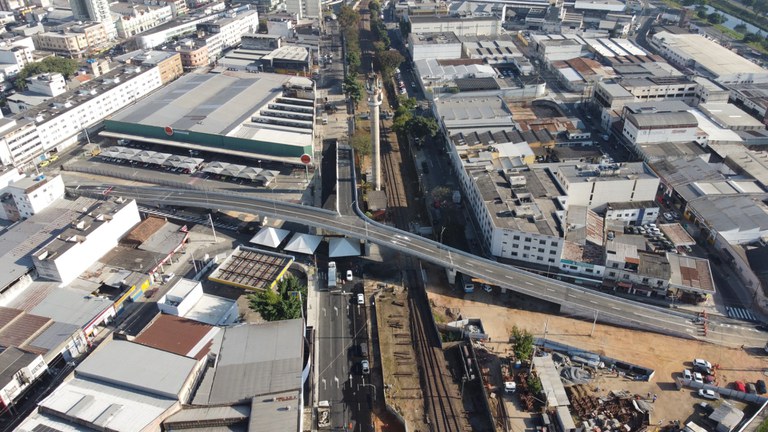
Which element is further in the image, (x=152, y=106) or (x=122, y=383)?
(x=152, y=106)

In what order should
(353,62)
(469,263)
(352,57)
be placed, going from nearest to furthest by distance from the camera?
(469,263) < (353,62) < (352,57)

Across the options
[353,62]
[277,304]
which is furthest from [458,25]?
[277,304]

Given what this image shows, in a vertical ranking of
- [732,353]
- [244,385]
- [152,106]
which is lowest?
[732,353]

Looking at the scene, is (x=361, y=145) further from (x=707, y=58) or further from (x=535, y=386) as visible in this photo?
(x=707, y=58)

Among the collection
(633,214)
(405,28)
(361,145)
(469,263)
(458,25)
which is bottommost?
(633,214)

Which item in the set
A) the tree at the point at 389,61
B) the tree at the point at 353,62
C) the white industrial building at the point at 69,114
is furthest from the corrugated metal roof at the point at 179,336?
the tree at the point at 353,62

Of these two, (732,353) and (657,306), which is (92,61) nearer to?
(657,306)

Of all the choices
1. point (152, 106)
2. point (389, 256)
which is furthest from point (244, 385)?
point (152, 106)
